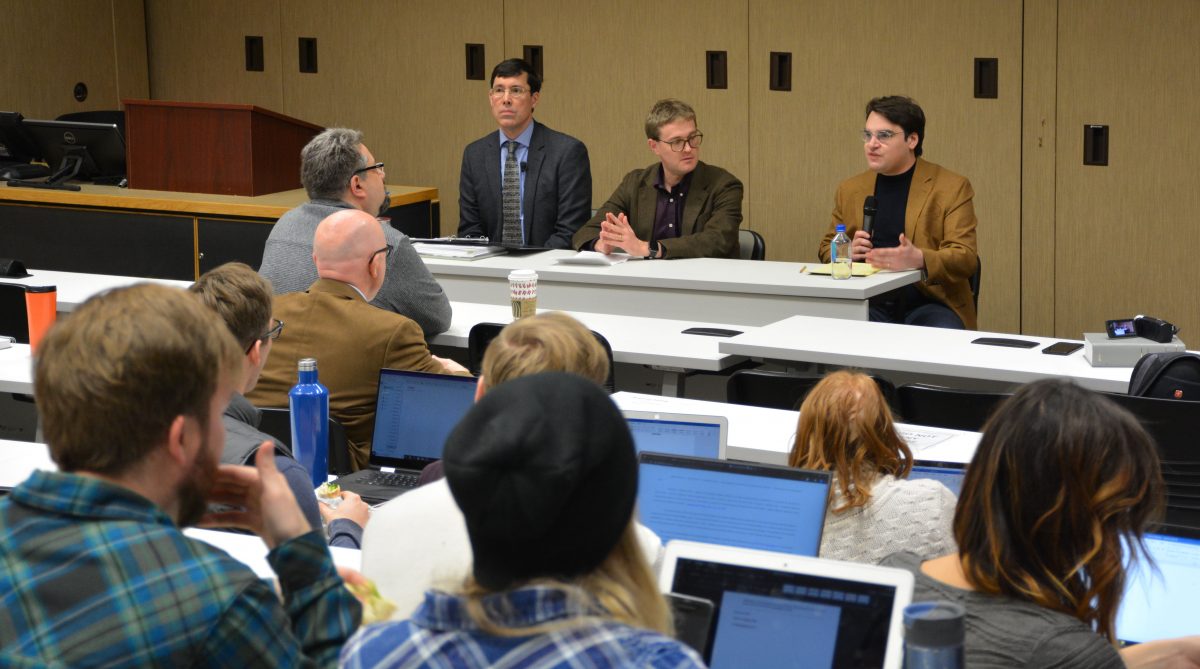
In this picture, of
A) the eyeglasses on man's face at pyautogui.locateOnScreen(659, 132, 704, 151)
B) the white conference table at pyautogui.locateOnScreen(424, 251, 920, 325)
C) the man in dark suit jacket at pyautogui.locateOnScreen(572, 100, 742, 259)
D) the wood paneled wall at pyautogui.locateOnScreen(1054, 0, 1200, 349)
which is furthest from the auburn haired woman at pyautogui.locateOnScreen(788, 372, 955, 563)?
the wood paneled wall at pyautogui.locateOnScreen(1054, 0, 1200, 349)

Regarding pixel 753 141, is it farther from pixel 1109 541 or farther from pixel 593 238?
pixel 1109 541

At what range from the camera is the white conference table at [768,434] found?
312 cm

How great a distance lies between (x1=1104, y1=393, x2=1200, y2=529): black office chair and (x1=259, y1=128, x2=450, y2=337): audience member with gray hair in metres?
2.15

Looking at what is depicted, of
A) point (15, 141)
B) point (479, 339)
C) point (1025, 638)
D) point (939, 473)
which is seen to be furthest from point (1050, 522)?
point (15, 141)

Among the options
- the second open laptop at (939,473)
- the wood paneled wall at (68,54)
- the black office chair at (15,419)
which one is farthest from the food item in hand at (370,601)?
the wood paneled wall at (68,54)

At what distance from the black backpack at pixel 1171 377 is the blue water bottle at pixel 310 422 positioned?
206cm

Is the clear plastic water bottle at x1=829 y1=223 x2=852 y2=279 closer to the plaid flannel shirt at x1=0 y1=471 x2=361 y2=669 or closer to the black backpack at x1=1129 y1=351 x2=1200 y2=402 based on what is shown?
the black backpack at x1=1129 y1=351 x2=1200 y2=402

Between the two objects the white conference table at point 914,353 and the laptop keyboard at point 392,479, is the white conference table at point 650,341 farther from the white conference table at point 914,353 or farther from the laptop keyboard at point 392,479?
the laptop keyboard at point 392,479

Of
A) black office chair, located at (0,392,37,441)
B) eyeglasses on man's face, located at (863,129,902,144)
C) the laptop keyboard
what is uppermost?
eyeglasses on man's face, located at (863,129,902,144)

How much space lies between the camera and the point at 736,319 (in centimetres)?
542

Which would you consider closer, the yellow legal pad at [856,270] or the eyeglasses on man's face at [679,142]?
the yellow legal pad at [856,270]

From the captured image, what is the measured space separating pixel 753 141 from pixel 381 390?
5.09m

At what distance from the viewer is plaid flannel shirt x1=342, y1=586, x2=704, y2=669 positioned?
1.10m

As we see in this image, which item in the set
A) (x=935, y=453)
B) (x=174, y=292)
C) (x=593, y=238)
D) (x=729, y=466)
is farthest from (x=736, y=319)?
(x=174, y=292)
